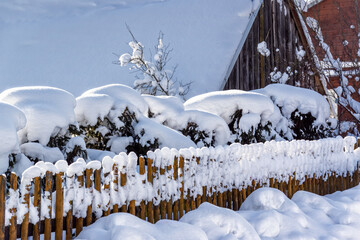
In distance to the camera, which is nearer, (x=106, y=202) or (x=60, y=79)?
(x=106, y=202)

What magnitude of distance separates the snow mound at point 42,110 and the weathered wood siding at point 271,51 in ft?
26.3

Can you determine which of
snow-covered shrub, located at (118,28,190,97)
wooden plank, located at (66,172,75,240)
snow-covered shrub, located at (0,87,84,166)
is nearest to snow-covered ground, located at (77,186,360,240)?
wooden plank, located at (66,172,75,240)

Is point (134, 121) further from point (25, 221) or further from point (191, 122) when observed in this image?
point (25, 221)

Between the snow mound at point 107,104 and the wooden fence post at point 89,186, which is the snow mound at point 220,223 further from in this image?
the snow mound at point 107,104

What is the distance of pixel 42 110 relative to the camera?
14.4 feet

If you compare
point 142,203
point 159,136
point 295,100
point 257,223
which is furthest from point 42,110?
point 295,100

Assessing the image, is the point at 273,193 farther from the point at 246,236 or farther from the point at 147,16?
the point at 147,16

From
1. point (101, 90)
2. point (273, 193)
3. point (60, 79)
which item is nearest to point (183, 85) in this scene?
point (60, 79)

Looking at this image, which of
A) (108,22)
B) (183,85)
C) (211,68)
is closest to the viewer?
(183,85)

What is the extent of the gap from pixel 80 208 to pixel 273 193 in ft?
8.22

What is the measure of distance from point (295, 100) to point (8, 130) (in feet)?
19.5

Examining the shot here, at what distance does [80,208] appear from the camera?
3.68 m

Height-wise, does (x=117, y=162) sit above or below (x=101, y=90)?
below

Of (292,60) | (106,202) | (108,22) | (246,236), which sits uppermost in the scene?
(108,22)
